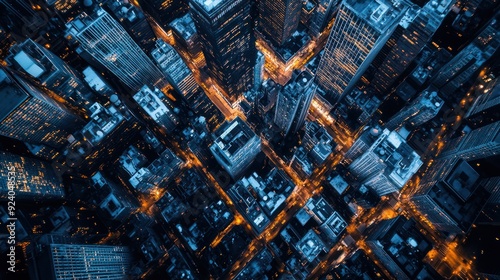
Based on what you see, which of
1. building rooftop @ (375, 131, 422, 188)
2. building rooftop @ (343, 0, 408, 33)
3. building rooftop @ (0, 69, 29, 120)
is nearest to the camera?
building rooftop @ (343, 0, 408, 33)

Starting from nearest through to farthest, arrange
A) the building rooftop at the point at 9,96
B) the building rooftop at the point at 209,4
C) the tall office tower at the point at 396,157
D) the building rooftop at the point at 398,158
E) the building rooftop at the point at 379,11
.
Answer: the building rooftop at the point at 209,4 → the building rooftop at the point at 379,11 → the building rooftop at the point at 398,158 → the tall office tower at the point at 396,157 → the building rooftop at the point at 9,96

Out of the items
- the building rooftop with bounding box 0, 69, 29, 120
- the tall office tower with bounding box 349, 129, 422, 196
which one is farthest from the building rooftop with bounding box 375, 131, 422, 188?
the building rooftop with bounding box 0, 69, 29, 120

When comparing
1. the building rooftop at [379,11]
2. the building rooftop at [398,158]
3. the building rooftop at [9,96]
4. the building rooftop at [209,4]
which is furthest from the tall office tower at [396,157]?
the building rooftop at [9,96]

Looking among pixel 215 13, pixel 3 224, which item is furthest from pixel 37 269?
pixel 215 13

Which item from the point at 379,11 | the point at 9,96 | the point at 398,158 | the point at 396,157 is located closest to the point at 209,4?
the point at 379,11

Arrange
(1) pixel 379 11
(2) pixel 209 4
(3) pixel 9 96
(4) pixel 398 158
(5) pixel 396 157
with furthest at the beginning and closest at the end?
(3) pixel 9 96 < (5) pixel 396 157 < (4) pixel 398 158 < (1) pixel 379 11 < (2) pixel 209 4

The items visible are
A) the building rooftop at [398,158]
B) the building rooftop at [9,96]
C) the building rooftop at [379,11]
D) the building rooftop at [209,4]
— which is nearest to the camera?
the building rooftop at [209,4]

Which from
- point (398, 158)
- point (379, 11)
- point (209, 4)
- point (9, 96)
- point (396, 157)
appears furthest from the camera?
point (9, 96)

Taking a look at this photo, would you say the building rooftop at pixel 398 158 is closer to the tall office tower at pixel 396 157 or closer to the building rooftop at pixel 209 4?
the tall office tower at pixel 396 157

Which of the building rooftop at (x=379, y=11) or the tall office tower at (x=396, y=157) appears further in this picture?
the tall office tower at (x=396, y=157)

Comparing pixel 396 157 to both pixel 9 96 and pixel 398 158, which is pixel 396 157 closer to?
pixel 398 158

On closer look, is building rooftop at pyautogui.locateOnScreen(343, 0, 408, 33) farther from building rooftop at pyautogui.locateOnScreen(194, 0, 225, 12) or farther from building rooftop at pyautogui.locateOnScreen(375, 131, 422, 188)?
building rooftop at pyautogui.locateOnScreen(194, 0, 225, 12)
